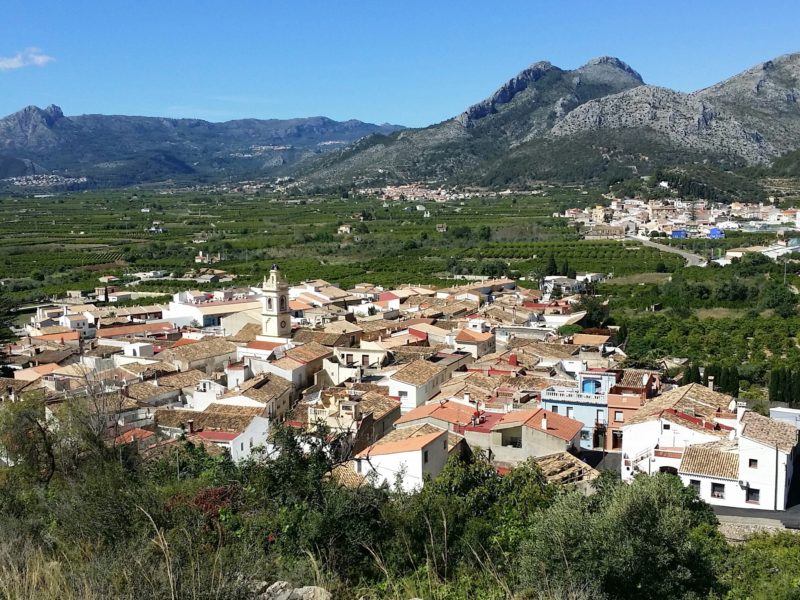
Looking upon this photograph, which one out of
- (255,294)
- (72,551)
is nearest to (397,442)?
(72,551)

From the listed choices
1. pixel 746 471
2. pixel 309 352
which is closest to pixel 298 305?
pixel 309 352

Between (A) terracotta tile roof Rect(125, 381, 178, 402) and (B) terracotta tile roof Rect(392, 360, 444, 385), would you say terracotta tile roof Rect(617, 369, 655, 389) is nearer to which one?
(B) terracotta tile roof Rect(392, 360, 444, 385)

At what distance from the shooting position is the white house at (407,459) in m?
14.3

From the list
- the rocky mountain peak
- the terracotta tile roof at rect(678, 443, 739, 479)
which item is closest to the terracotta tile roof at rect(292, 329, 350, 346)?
the terracotta tile roof at rect(678, 443, 739, 479)

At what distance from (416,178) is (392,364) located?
15157 centimetres

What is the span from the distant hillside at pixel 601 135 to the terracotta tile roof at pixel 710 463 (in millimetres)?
119727

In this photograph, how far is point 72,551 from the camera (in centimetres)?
739

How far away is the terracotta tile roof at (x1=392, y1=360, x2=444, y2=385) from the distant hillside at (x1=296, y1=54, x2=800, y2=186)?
11418 cm

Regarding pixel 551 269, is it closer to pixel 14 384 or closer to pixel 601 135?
pixel 14 384

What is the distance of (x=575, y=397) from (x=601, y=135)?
441 ft

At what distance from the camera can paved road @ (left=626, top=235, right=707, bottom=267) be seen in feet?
204

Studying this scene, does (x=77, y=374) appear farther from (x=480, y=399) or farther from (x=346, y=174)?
(x=346, y=174)

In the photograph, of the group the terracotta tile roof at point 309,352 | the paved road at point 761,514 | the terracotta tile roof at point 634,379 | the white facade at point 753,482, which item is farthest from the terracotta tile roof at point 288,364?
the paved road at point 761,514

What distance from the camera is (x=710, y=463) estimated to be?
1541 cm
